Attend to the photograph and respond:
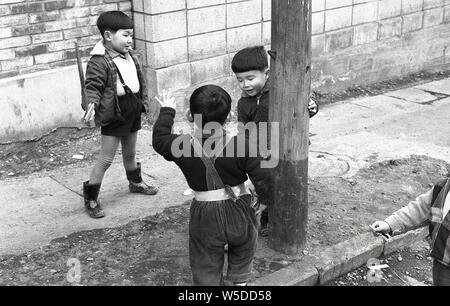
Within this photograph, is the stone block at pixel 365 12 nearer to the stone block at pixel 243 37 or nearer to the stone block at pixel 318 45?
the stone block at pixel 318 45

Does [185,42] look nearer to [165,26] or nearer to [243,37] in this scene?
[165,26]

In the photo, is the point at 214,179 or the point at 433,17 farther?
the point at 433,17

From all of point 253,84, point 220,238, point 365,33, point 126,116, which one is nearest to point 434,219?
point 220,238

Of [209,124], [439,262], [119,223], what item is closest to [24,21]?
[119,223]

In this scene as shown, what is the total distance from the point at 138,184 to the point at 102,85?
1030mm

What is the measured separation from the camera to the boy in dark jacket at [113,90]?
4.70 m

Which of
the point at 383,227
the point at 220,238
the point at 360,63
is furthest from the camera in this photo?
the point at 360,63

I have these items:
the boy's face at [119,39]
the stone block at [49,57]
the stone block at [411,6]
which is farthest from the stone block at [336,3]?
the boy's face at [119,39]

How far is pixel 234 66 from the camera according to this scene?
433 cm

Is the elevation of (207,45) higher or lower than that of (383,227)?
higher

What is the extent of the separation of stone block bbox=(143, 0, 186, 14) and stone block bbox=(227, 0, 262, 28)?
661mm

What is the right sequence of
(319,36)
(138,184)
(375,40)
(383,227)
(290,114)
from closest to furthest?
1. (383,227)
2. (290,114)
3. (138,184)
4. (319,36)
5. (375,40)

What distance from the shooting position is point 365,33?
27.9 feet

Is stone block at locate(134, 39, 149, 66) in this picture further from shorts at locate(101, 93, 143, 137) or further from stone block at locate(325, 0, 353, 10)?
stone block at locate(325, 0, 353, 10)
